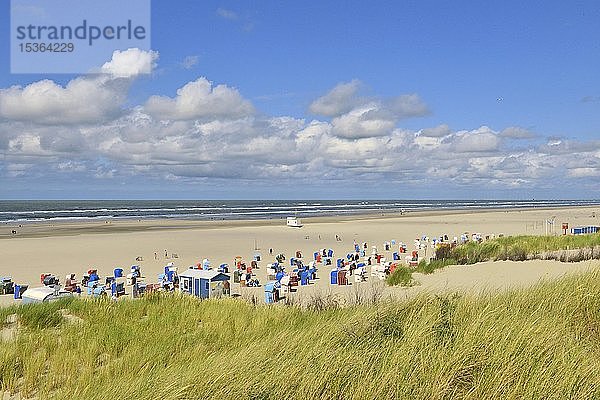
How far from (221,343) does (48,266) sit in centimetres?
1658

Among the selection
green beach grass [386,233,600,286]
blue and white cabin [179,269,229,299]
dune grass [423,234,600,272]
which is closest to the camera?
blue and white cabin [179,269,229,299]

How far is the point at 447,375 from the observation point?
11.8 ft

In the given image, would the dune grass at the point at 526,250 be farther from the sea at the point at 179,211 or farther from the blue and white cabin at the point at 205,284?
the sea at the point at 179,211

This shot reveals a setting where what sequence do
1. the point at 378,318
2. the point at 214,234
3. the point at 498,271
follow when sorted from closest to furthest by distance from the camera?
the point at 378,318, the point at 498,271, the point at 214,234

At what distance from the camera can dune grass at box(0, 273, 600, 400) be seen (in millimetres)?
3504

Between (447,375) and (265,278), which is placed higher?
(447,375)

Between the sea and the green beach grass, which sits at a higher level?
the sea

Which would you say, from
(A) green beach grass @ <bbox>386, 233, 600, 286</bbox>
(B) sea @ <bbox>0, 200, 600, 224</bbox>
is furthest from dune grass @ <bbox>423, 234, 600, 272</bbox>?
(B) sea @ <bbox>0, 200, 600, 224</bbox>

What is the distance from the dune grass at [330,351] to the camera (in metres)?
3.50

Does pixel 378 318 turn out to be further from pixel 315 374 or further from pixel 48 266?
pixel 48 266

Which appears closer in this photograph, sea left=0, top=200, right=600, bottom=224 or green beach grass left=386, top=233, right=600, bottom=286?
green beach grass left=386, top=233, right=600, bottom=286

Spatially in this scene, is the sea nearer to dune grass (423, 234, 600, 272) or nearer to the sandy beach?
the sandy beach

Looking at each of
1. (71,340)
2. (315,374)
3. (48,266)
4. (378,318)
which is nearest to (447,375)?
(315,374)

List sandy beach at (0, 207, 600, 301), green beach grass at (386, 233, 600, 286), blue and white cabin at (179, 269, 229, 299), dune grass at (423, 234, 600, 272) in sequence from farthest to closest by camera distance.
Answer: dune grass at (423, 234, 600, 272) < green beach grass at (386, 233, 600, 286) < sandy beach at (0, 207, 600, 301) < blue and white cabin at (179, 269, 229, 299)
